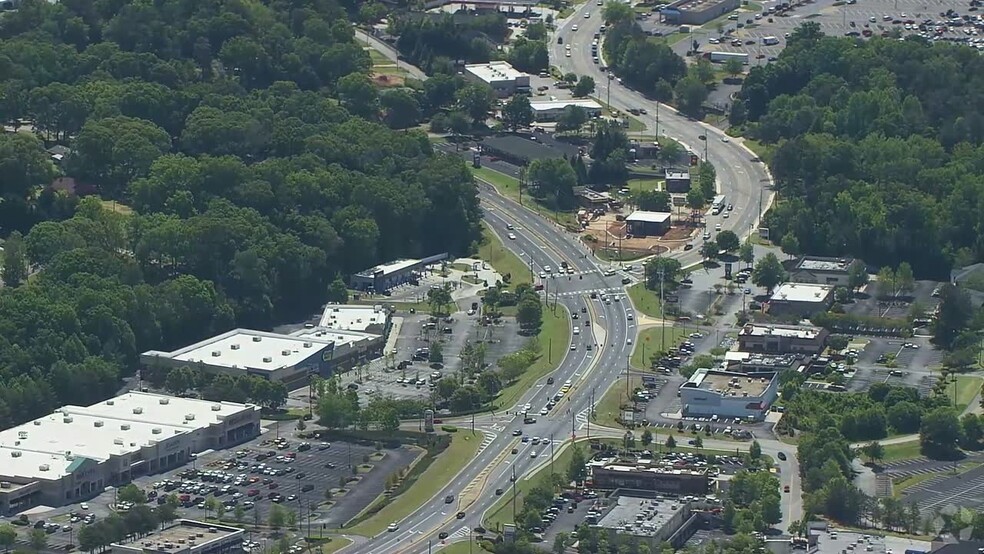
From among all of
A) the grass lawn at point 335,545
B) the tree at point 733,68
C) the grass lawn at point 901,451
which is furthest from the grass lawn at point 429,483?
the tree at point 733,68

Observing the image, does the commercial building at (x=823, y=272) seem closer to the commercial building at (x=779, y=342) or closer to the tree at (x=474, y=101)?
the commercial building at (x=779, y=342)

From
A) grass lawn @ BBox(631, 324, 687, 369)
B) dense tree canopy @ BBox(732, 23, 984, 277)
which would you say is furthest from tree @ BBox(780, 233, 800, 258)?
grass lawn @ BBox(631, 324, 687, 369)

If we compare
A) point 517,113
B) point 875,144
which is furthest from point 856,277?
point 517,113

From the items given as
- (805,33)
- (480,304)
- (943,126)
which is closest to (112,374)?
(480,304)

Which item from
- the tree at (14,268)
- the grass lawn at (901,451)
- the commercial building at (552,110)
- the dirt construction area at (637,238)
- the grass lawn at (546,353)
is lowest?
the grass lawn at (901,451)

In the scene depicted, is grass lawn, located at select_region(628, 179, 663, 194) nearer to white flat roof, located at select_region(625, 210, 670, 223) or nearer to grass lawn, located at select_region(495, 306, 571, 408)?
white flat roof, located at select_region(625, 210, 670, 223)

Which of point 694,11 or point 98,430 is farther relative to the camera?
point 694,11

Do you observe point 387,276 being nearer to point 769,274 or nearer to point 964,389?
point 769,274

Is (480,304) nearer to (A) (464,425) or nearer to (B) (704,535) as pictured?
(A) (464,425)
